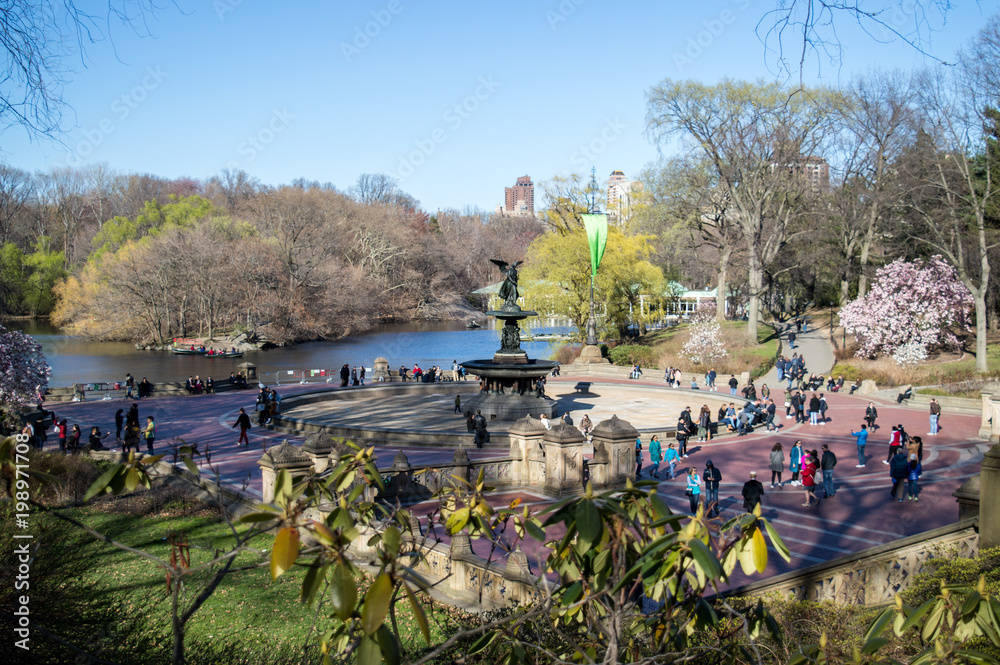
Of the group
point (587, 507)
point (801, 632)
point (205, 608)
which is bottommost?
point (205, 608)

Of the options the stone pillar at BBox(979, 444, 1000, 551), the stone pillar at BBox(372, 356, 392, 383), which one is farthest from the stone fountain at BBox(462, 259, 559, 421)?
the stone pillar at BBox(979, 444, 1000, 551)

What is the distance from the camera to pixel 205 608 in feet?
31.8

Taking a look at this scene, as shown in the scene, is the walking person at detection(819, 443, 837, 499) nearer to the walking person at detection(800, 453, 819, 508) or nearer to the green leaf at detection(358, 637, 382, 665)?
the walking person at detection(800, 453, 819, 508)

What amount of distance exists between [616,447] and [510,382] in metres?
9.72

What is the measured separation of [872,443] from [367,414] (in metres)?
17.2

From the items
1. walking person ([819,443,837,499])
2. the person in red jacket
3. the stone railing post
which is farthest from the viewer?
walking person ([819,443,837,499])

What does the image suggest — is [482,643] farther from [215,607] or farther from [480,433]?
[480,433]

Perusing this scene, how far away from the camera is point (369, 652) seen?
90.5 inches

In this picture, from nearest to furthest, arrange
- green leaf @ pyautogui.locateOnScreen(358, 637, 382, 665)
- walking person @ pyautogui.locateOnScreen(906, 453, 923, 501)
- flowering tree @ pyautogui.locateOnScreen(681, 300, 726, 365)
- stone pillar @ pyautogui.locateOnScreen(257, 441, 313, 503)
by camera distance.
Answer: green leaf @ pyautogui.locateOnScreen(358, 637, 382, 665) → stone pillar @ pyautogui.locateOnScreen(257, 441, 313, 503) → walking person @ pyautogui.locateOnScreen(906, 453, 923, 501) → flowering tree @ pyautogui.locateOnScreen(681, 300, 726, 365)


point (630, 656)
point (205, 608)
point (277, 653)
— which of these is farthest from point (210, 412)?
point (630, 656)

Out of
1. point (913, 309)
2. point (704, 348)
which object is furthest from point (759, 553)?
point (913, 309)

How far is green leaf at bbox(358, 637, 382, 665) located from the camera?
90.0 inches

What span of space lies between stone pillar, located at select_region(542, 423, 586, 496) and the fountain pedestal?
8.29 meters

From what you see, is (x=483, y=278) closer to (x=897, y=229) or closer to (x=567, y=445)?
(x=897, y=229)
